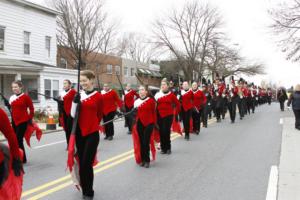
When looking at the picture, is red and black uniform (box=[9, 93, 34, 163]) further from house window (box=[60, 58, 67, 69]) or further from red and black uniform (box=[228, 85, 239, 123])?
house window (box=[60, 58, 67, 69])

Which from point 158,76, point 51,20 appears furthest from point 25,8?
point 158,76

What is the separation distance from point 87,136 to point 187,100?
8.00 meters

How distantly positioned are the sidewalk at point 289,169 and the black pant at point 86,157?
2.71 metres

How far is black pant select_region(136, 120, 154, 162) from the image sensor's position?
9.09 m

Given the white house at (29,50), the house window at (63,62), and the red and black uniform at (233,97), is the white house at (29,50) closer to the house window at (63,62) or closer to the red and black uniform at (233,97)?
the red and black uniform at (233,97)

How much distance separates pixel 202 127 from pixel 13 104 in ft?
33.1

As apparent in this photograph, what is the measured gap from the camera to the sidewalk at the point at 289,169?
671 centimetres

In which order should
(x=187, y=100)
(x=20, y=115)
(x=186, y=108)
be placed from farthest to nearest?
(x=187, y=100)
(x=186, y=108)
(x=20, y=115)

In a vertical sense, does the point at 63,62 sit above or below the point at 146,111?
above

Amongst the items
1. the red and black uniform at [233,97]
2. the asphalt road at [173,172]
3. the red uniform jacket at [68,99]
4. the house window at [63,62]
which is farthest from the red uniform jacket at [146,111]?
the house window at [63,62]

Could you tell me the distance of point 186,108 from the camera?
45.7 ft

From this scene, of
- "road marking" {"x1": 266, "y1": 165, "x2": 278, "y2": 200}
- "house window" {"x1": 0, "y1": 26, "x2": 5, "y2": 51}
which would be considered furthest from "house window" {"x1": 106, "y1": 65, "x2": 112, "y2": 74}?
"road marking" {"x1": 266, "y1": 165, "x2": 278, "y2": 200}

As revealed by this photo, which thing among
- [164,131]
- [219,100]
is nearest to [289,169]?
[164,131]

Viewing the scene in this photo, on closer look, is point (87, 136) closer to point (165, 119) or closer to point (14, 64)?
point (165, 119)
